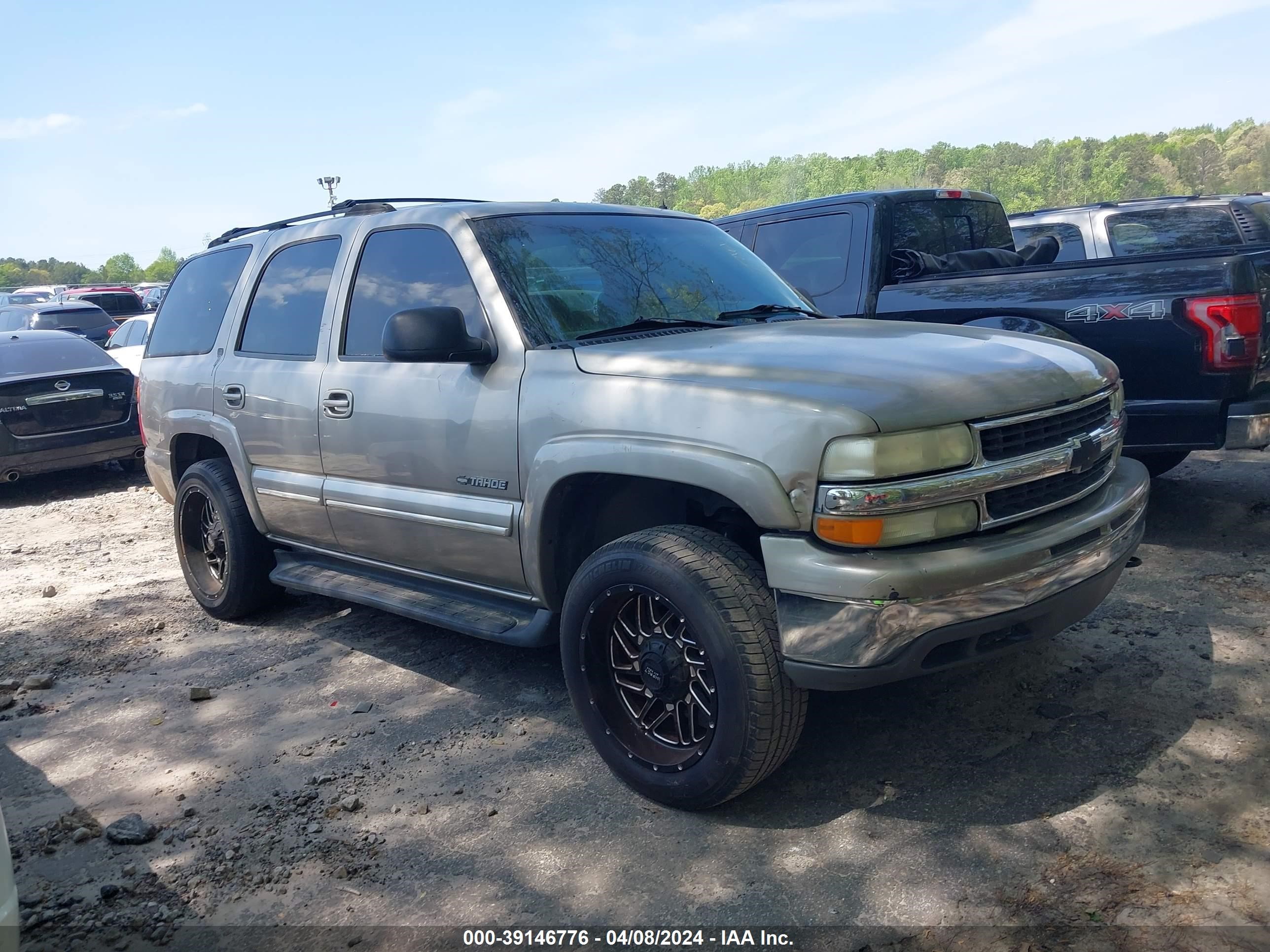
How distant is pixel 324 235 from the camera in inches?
187

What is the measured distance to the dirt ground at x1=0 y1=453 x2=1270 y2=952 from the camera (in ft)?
8.82

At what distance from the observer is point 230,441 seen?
202 inches

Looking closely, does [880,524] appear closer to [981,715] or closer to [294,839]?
[981,715]

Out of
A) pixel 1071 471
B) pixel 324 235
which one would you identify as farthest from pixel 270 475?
pixel 1071 471

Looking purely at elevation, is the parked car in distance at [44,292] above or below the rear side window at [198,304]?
above

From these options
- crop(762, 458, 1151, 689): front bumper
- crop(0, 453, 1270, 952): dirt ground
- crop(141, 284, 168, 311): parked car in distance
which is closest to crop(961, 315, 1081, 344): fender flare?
crop(0, 453, 1270, 952): dirt ground

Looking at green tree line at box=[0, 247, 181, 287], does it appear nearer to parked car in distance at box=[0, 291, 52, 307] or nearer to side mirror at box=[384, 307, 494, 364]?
parked car in distance at box=[0, 291, 52, 307]

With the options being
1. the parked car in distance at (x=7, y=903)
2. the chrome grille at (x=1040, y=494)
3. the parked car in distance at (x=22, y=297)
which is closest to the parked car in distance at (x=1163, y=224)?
the chrome grille at (x=1040, y=494)

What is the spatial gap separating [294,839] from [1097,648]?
3117 mm

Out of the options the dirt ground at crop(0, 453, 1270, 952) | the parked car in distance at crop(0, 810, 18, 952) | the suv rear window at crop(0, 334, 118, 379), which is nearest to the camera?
the parked car in distance at crop(0, 810, 18, 952)

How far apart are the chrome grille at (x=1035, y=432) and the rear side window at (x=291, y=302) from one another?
2.97 meters

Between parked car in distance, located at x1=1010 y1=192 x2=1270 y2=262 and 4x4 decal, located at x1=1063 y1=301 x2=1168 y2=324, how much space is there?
145 inches

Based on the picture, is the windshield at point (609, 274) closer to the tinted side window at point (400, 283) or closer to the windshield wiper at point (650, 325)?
the windshield wiper at point (650, 325)

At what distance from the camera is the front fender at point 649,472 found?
9.39ft
